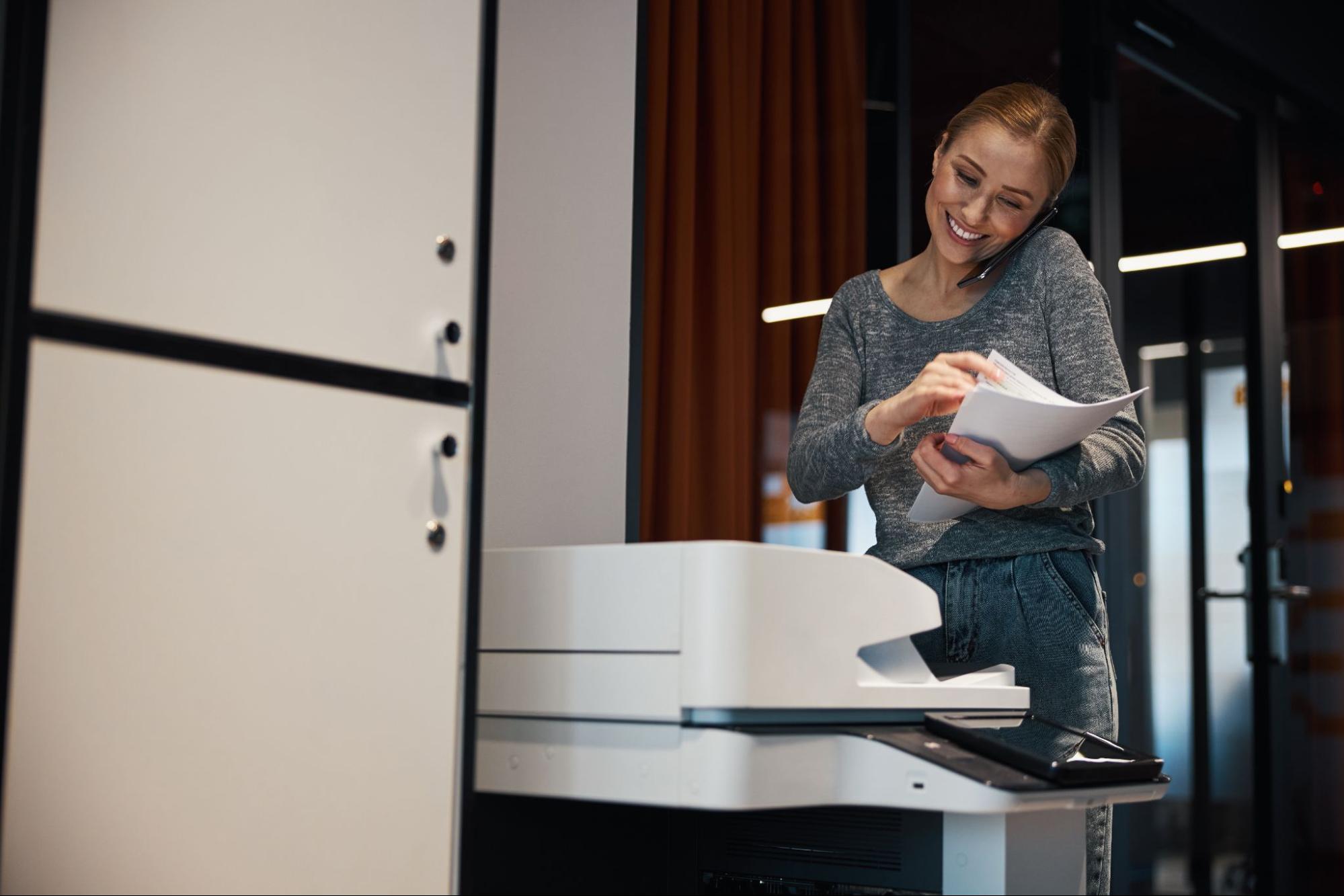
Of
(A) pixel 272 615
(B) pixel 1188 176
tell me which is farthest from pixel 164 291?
(B) pixel 1188 176

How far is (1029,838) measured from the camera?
1438mm

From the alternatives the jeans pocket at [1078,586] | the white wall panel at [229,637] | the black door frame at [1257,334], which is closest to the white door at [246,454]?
the white wall panel at [229,637]

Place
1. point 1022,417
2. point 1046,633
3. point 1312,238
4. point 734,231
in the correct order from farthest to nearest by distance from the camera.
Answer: point 1312,238 < point 734,231 < point 1046,633 < point 1022,417

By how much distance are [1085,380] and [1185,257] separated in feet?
11.5

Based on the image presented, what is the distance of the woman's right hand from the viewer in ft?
5.02

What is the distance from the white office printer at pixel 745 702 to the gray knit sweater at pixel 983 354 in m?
0.20

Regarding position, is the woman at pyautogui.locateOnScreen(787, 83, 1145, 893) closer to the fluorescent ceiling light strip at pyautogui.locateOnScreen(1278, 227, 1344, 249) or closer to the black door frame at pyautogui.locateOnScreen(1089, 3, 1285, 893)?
the black door frame at pyautogui.locateOnScreen(1089, 3, 1285, 893)

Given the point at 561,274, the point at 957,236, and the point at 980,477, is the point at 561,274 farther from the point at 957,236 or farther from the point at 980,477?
the point at 980,477

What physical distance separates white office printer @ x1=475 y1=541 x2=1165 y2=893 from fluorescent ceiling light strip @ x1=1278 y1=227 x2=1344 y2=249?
3.24 m

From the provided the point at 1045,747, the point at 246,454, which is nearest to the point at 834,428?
the point at 1045,747

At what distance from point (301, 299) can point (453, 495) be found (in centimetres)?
26

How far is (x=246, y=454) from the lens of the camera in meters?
1.28

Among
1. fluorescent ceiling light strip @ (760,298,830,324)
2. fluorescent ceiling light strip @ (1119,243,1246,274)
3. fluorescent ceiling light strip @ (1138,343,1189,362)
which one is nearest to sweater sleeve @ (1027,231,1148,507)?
fluorescent ceiling light strip @ (760,298,830,324)

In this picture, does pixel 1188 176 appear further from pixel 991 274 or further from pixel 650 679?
pixel 650 679
